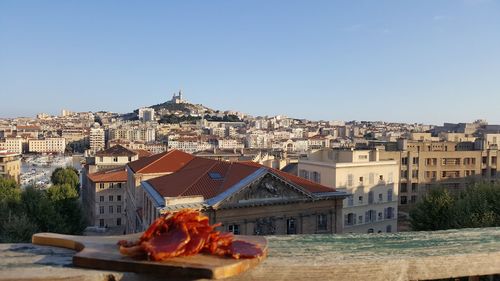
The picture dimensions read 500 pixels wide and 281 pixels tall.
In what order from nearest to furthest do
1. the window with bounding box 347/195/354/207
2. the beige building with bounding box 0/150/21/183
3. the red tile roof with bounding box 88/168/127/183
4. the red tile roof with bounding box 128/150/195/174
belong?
1. the red tile roof with bounding box 128/150/195/174
2. the window with bounding box 347/195/354/207
3. the red tile roof with bounding box 88/168/127/183
4. the beige building with bounding box 0/150/21/183

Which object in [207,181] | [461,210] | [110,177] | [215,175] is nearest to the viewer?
[461,210]

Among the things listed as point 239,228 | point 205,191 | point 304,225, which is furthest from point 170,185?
point 304,225

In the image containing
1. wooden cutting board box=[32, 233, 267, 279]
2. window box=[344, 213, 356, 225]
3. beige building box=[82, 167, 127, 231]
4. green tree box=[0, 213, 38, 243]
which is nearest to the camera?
wooden cutting board box=[32, 233, 267, 279]

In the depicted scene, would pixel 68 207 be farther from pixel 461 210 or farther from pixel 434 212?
pixel 461 210

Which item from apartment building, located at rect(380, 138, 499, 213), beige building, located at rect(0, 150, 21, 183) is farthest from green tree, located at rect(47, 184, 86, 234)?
apartment building, located at rect(380, 138, 499, 213)

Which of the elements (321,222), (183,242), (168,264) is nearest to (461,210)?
(321,222)

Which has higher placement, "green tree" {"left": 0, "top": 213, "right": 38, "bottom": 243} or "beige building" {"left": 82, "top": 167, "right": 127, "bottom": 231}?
"green tree" {"left": 0, "top": 213, "right": 38, "bottom": 243}

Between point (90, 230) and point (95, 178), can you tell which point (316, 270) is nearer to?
point (90, 230)

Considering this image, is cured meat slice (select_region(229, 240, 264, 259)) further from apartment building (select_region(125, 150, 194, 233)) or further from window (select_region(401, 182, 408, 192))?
window (select_region(401, 182, 408, 192))
